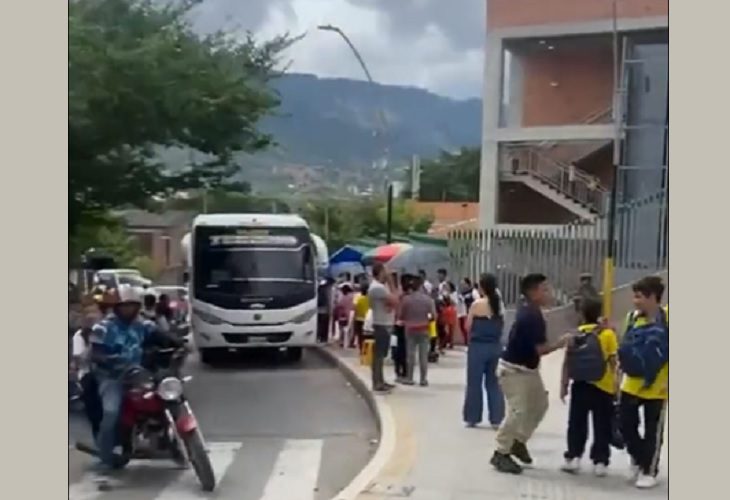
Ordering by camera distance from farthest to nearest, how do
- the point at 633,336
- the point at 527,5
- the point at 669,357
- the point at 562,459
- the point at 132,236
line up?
the point at 527,5
the point at 132,236
the point at 562,459
the point at 633,336
the point at 669,357

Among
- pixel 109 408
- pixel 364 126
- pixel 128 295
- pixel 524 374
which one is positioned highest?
pixel 364 126

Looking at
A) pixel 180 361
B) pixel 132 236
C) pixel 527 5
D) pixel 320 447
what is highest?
pixel 527 5

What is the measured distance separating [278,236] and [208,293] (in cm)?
126

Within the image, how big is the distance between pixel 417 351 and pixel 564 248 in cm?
208

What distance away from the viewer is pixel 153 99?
11.1 m

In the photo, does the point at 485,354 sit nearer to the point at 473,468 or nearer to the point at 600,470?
the point at 473,468

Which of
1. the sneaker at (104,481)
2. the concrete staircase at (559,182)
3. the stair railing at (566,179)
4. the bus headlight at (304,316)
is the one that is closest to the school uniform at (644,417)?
the sneaker at (104,481)

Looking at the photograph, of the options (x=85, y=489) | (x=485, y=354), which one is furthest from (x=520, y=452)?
(x=85, y=489)

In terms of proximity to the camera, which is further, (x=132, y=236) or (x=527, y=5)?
(x=527, y=5)

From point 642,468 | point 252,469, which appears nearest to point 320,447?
point 252,469

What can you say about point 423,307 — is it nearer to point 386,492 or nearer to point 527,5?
point 386,492

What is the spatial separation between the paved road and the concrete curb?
0.38ft

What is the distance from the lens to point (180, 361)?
8633 mm

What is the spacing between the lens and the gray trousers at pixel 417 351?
12.7 metres
